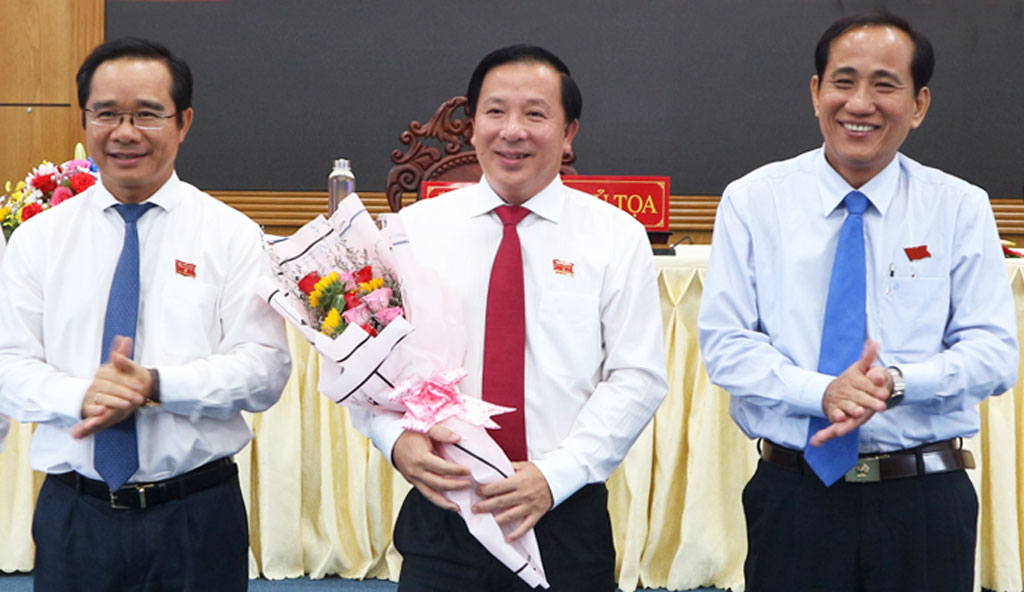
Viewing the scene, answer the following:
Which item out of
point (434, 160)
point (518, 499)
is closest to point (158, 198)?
point (518, 499)

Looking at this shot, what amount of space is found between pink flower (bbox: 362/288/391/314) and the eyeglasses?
525 mm

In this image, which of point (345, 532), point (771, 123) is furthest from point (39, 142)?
point (771, 123)

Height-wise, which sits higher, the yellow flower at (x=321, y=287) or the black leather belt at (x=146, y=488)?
the yellow flower at (x=321, y=287)

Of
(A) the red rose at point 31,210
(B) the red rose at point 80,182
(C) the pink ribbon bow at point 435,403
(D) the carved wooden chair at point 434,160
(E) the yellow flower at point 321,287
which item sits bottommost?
(C) the pink ribbon bow at point 435,403

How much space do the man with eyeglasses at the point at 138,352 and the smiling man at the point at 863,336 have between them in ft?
2.76

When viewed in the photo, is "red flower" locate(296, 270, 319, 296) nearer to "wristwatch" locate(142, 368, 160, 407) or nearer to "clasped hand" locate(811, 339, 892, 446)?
"wristwatch" locate(142, 368, 160, 407)

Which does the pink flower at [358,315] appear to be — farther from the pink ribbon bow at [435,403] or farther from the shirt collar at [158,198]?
the shirt collar at [158,198]

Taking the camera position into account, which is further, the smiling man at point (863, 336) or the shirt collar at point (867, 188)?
the shirt collar at point (867, 188)

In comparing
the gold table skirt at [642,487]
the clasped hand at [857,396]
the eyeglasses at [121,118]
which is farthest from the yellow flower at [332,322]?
the gold table skirt at [642,487]

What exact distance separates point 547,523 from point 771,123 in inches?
149

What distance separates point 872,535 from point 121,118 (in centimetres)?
143

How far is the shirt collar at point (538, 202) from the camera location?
1.80 metres

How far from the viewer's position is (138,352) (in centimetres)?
179

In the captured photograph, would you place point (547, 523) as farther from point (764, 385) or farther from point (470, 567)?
point (764, 385)
